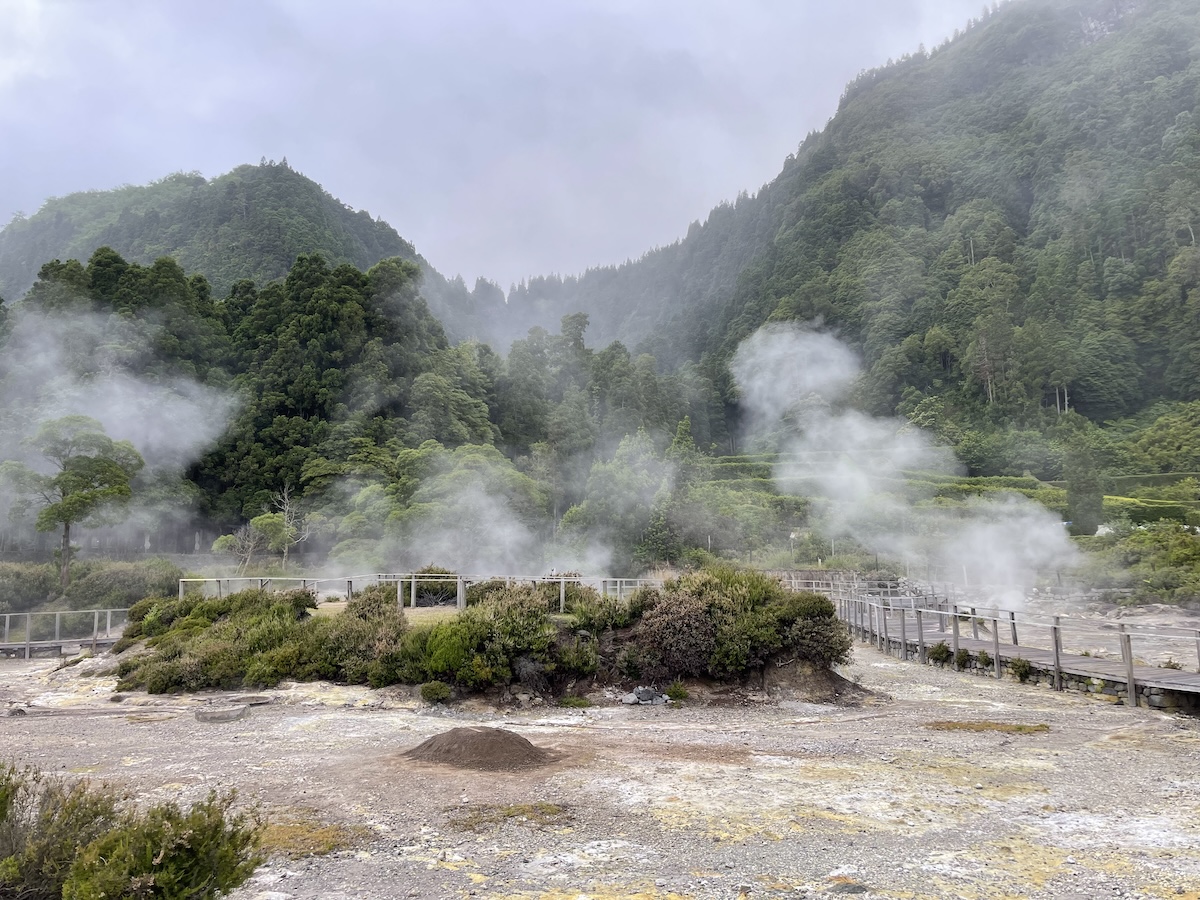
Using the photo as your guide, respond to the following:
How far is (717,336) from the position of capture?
12194 centimetres

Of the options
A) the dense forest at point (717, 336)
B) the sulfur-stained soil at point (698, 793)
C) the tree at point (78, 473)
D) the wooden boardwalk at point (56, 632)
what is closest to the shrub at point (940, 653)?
the sulfur-stained soil at point (698, 793)

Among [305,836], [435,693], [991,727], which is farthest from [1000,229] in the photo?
[305,836]

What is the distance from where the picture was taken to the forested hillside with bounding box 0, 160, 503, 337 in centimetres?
9369

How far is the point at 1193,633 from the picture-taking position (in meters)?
11.1

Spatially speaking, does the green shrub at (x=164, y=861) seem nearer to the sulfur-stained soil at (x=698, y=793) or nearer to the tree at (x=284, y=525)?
the sulfur-stained soil at (x=698, y=793)

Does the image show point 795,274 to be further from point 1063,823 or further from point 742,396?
point 1063,823

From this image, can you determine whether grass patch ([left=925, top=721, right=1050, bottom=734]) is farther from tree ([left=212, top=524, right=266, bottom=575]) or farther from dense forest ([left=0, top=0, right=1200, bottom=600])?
tree ([left=212, top=524, right=266, bottom=575])

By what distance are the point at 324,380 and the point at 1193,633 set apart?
50.8m

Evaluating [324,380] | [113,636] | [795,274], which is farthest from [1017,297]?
[113,636]

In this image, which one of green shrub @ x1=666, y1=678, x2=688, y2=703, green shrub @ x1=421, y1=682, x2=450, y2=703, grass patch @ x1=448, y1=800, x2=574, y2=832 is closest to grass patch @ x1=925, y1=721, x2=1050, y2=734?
green shrub @ x1=666, y1=678, x2=688, y2=703

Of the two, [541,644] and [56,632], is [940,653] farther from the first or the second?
[56,632]

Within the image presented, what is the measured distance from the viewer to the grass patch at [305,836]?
197 inches

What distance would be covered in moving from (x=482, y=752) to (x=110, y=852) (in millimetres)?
4939

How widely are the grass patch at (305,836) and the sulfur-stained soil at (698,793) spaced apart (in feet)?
0.13
